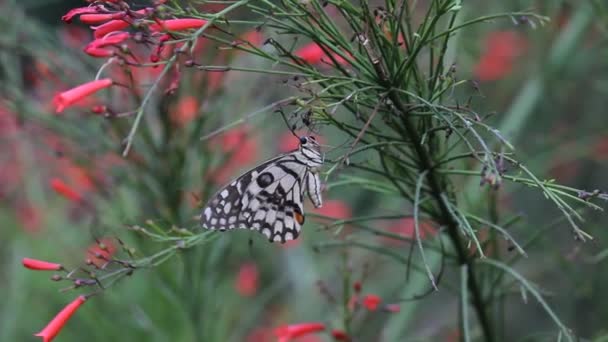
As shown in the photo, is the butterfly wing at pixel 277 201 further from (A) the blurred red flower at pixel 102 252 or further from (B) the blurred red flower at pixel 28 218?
(B) the blurred red flower at pixel 28 218

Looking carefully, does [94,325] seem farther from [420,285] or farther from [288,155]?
[288,155]

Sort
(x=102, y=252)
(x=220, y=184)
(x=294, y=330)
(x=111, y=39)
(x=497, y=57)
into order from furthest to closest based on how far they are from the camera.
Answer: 1. (x=497, y=57)
2. (x=220, y=184)
3. (x=102, y=252)
4. (x=294, y=330)
5. (x=111, y=39)

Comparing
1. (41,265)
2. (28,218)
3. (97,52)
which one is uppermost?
(97,52)

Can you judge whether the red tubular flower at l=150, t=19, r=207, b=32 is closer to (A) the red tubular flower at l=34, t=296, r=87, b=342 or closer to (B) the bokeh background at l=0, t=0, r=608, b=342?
(B) the bokeh background at l=0, t=0, r=608, b=342

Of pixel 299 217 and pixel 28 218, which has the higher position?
pixel 299 217

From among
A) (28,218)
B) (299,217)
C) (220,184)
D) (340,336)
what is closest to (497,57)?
(220,184)

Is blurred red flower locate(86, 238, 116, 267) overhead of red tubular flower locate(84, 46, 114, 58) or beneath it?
beneath

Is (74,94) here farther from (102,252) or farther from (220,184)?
(220,184)

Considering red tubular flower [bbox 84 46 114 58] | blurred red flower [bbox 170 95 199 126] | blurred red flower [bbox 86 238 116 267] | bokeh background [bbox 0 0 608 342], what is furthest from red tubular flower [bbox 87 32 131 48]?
blurred red flower [bbox 170 95 199 126]
